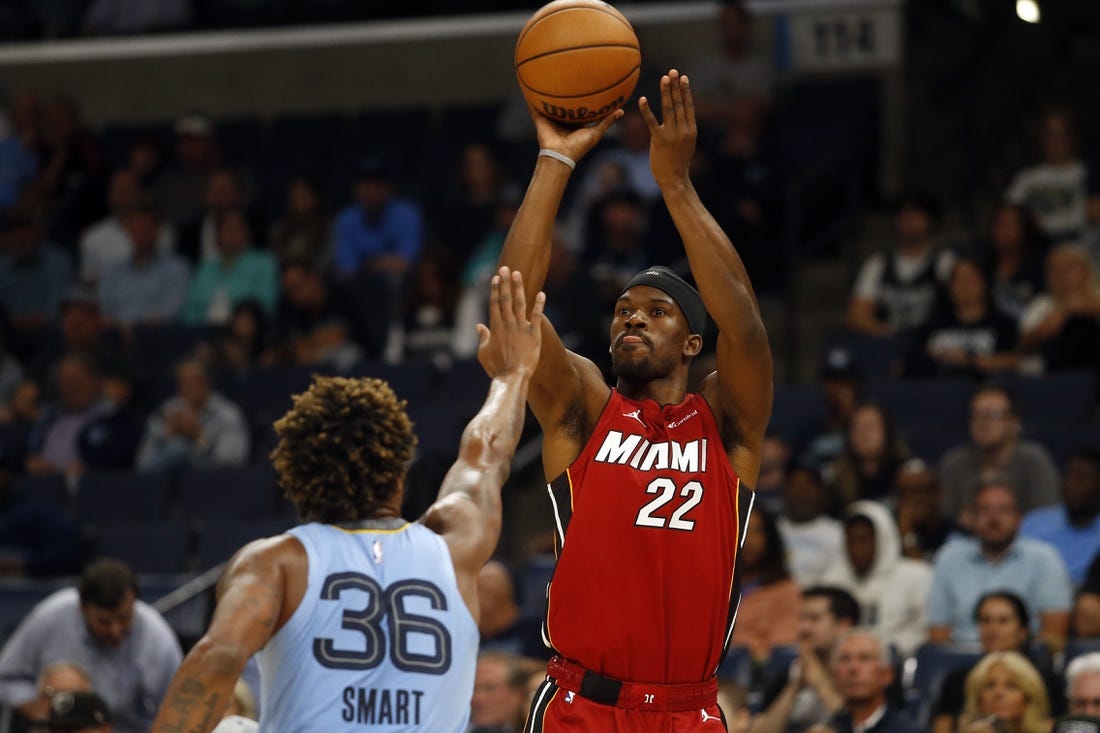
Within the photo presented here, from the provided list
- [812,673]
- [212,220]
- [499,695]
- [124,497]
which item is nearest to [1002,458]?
[812,673]

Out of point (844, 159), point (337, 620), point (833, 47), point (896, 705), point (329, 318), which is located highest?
point (833, 47)

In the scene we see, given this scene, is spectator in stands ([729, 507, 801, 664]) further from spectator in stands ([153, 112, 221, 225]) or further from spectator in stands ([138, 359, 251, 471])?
spectator in stands ([153, 112, 221, 225])

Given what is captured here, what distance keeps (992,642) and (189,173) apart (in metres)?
8.83

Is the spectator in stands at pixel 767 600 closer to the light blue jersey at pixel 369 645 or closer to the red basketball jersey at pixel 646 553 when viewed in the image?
the red basketball jersey at pixel 646 553

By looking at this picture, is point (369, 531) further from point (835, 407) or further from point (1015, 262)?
point (1015, 262)

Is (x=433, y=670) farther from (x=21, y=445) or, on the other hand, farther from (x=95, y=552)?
(x=21, y=445)

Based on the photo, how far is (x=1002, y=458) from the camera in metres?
9.46

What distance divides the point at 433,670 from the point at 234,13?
41.1ft

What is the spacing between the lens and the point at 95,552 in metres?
11.3

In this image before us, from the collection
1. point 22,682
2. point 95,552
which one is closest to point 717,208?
point 95,552

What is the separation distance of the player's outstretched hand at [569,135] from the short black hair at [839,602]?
341cm

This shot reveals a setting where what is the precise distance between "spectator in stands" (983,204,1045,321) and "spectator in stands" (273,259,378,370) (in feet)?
13.8

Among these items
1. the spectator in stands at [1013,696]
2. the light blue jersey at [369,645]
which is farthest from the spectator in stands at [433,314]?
Result: the light blue jersey at [369,645]

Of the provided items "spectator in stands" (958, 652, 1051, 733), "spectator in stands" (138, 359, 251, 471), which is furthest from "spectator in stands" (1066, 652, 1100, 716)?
"spectator in stands" (138, 359, 251, 471)
